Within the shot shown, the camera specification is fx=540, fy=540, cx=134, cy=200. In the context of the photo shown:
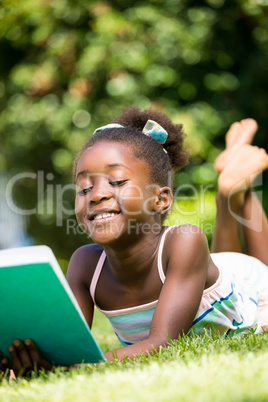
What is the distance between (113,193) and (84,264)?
1.76ft

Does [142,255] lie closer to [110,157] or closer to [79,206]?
[79,206]

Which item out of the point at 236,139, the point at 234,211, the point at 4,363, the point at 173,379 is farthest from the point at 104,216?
the point at 236,139

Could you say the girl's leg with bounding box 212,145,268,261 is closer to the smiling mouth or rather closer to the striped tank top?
the striped tank top

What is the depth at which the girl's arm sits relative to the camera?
219 cm

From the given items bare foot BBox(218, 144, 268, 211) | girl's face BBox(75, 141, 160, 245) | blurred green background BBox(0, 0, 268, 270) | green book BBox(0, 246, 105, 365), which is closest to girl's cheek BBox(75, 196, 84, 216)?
girl's face BBox(75, 141, 160, 245)

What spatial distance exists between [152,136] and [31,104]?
19.7ft

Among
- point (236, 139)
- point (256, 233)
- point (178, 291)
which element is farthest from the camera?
point (236, 139)

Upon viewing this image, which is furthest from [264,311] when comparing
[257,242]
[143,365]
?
[143,365]

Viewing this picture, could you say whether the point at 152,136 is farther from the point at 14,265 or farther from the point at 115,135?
the point at 14,265

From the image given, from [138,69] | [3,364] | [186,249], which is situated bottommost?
[3,364]

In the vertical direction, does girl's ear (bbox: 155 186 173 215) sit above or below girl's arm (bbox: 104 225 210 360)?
above

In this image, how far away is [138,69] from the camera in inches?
309

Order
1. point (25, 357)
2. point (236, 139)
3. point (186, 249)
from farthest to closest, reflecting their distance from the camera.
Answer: point (236, 139)
point (186, 249)
point (25, 357)

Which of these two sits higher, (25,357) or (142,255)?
(142,255)
